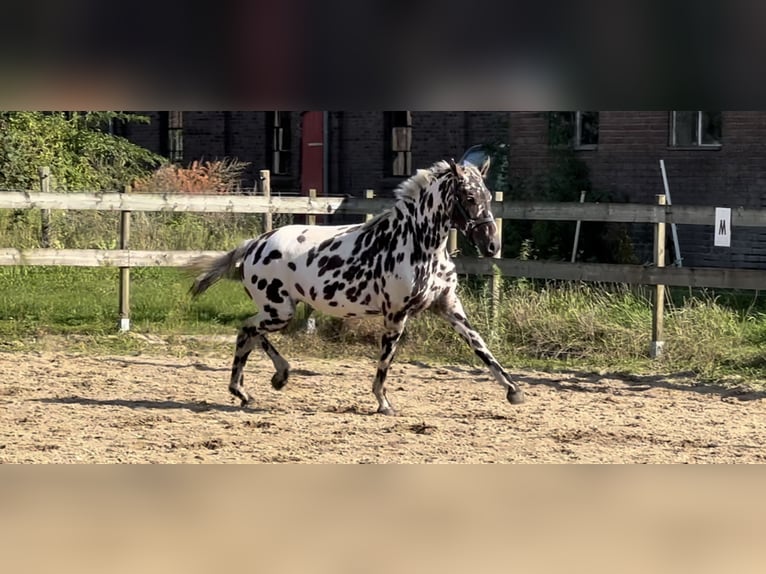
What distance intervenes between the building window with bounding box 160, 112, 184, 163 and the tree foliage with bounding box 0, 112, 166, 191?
2099 mm

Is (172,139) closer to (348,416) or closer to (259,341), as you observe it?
(259,341)

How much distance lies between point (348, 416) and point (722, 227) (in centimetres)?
369

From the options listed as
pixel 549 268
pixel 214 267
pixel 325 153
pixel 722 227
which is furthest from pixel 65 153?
pixel 722 227

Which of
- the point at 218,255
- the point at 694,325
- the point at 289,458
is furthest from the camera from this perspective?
the point at 694,325

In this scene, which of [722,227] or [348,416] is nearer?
[348,416]

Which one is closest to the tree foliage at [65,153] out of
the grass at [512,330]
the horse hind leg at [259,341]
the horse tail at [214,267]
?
the grass at [512,330]

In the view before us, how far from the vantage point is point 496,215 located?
11.3 meters

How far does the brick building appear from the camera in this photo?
16.0 meters
